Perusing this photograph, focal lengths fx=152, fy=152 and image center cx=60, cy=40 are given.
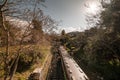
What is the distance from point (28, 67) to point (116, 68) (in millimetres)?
10011

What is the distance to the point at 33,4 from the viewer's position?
7.88m

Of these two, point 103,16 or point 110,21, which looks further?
point 103,16

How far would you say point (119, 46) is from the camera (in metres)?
14.4

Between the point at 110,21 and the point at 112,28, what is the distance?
47.2 inches

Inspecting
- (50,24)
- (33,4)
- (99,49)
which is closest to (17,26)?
(50,24)

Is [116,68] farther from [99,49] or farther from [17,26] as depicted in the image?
[17,26]

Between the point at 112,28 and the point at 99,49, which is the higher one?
the point at 112,28

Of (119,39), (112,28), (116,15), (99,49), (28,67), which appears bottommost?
(28,67)

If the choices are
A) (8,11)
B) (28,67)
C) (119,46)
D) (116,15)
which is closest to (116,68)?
(119,46)

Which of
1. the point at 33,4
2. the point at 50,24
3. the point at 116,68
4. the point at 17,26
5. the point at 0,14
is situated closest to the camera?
the point at 0,14

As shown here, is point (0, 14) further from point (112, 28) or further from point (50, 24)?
point (112, 28)

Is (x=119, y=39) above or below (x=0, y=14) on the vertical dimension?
below

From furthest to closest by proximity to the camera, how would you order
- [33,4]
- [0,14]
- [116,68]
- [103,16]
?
[103,16]
[116,68]
[33,4]
[0,14]

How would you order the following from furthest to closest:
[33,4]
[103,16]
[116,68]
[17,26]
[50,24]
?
[103,16] < [17,26] < [116,68] < [50,24] < [33,4]
